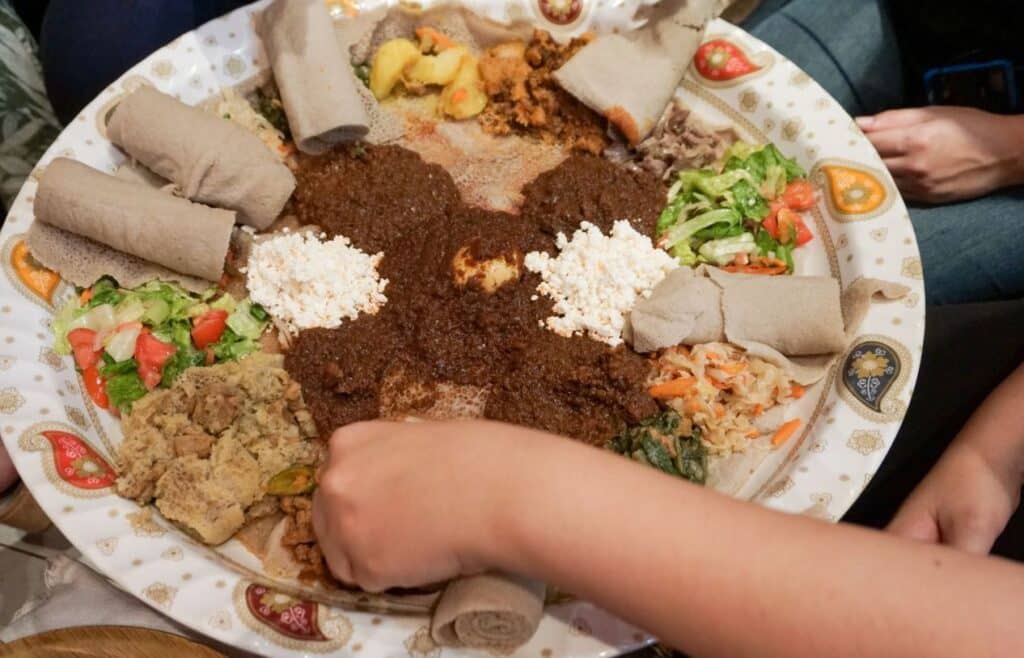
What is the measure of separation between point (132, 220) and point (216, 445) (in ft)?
2.54

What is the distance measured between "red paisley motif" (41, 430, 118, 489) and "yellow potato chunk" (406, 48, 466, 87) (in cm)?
165

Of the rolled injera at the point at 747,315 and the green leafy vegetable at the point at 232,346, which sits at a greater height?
the rolled injera at the point at 747,315

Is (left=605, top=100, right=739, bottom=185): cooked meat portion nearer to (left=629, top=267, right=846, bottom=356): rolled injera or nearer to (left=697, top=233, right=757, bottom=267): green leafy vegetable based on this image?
(left=697, top=233, right=757, bottom=267): green leafy vegetable

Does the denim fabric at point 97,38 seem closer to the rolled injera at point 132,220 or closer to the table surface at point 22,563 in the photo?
the rolled injera at point 132,220

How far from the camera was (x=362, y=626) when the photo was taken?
5.86 ft

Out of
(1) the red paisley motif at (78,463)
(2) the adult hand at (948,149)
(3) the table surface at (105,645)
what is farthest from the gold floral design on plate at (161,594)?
(2) the adult hand at (948,149)

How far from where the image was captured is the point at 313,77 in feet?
8.51

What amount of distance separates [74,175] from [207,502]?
3.65 feet

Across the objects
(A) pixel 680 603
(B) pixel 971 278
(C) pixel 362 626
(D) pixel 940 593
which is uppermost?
(D) pixel 940 593

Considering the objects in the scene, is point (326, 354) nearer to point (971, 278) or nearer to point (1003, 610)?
point (1003, 610)

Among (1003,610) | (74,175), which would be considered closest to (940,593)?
(1003,610)

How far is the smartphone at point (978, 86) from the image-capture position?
262cm

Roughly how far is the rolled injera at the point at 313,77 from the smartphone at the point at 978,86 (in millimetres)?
2050

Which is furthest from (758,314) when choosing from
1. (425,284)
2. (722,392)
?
(425,284)
